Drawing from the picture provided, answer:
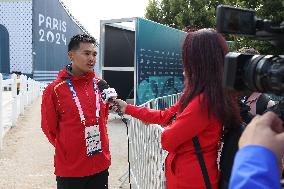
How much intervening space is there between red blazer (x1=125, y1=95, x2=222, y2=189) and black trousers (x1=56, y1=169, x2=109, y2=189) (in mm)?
1220

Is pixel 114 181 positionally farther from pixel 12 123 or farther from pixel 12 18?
pixel 12 18

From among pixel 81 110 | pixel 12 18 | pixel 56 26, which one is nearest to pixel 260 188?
pixel 81 110

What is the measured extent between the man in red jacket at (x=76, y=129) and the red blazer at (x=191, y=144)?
3.91 ft

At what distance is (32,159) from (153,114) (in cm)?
406

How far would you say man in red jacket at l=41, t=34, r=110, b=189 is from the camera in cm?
323

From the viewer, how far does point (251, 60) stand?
1194 millimetres

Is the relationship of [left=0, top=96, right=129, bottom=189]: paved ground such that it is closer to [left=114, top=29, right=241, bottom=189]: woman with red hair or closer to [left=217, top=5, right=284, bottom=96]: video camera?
[left=114, top=29, right=241, bottom=189]: woman with red hair

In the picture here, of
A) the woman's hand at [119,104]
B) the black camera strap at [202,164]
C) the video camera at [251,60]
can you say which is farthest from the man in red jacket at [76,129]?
the video camera at [251,60]

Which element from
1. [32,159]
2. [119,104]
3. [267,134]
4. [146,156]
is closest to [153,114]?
[119,104]

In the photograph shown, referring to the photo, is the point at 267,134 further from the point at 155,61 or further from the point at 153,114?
the point at 155,61

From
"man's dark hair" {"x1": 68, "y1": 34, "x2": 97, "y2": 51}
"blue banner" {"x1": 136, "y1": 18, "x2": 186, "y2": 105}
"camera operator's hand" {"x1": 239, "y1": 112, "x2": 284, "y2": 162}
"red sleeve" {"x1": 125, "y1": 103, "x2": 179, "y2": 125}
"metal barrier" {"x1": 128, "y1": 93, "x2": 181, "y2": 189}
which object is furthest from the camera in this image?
"blue banner" {"x1": 136, "y1": 18, "x2": 186, "y2": 105}

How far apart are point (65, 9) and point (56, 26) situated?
→ 3.87 metres

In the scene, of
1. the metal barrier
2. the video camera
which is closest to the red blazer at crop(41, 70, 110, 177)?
the metal barrier

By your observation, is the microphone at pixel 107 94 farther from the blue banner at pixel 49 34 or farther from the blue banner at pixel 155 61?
the blue banner at pixel 49 34
